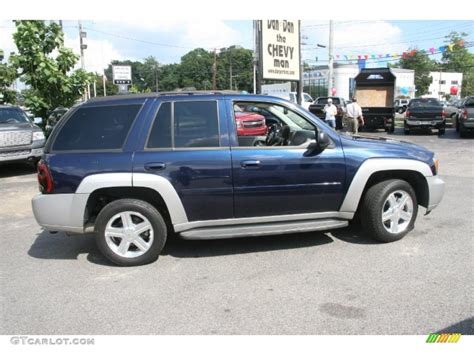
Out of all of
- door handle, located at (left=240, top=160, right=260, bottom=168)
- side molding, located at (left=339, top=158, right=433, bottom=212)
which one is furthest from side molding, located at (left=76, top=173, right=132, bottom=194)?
side molding, located at (left=339, top=158, right=433, bottom=212)

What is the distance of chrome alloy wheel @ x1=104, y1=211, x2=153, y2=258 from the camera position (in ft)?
14.0

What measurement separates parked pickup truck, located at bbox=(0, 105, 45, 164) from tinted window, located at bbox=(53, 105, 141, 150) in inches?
240

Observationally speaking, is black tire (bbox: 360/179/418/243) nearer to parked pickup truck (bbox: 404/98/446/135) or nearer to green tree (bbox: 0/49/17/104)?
green tree (bbox: 0/49/17/104)

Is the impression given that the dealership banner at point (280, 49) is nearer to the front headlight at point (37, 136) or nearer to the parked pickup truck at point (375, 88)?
the front headlight at point (37, 136)

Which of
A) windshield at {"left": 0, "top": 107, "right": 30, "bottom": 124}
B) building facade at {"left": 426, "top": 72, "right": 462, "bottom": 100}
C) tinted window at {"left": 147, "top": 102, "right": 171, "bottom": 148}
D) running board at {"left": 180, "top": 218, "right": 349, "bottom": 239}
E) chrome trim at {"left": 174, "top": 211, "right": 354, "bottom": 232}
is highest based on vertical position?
building facade at {"left": 426, "top": 72, "right": 462, "bottom": 100}

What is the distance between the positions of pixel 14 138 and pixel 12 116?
139cm

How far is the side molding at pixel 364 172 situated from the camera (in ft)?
14.9

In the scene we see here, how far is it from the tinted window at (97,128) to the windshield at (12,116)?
7.08m

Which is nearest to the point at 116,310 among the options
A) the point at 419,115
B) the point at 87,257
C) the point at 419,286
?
the point at 87,257

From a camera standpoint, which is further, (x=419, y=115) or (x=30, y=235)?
(x=419, y=115)

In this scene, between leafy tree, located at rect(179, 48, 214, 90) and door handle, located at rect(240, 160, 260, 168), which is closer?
door handle, located at rect(240, 160, 260, 168)

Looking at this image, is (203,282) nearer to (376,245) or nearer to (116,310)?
(116,310)

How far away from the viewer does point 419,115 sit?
17688 millimetres
